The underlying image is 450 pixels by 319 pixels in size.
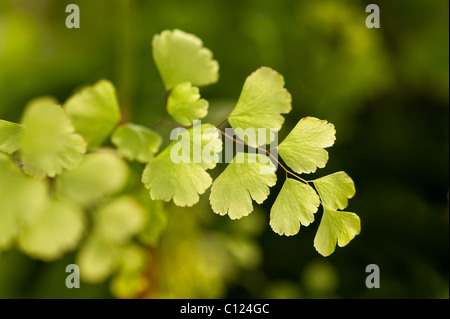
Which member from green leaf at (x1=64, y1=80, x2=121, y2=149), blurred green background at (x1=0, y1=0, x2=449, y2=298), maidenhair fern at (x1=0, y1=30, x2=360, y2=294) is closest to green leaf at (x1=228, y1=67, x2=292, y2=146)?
maidenhair fern at (x1=0, y1=30, x2=360, y2=294)

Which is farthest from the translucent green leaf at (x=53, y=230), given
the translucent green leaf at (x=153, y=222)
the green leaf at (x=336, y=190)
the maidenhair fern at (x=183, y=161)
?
the green leaf at (x=336, y=190)

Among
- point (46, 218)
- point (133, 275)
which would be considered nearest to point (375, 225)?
point (133, 275)

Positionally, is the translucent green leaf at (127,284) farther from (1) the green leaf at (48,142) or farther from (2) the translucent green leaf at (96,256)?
(1) the green leaf at (48,142)

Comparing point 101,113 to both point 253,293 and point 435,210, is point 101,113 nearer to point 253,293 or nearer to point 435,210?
point 253,293

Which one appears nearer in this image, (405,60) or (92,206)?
(92,206)

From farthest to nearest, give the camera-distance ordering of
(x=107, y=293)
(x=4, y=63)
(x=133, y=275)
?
1. (x=4, y=63)
2. (x=107, y=293)
3. (x=133, y=275)

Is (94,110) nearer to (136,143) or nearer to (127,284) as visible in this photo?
(136,143)

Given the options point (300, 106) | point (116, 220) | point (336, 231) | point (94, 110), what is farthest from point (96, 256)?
point (300, 106)
